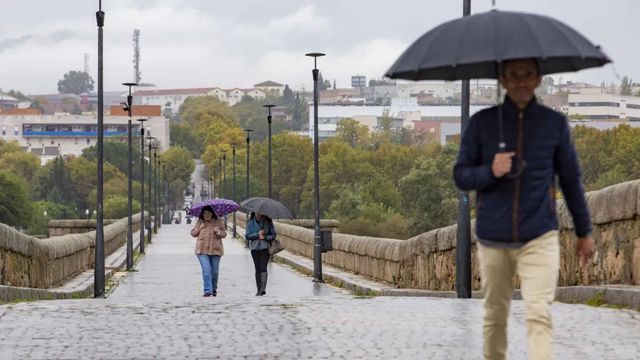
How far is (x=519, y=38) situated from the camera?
9125 mm

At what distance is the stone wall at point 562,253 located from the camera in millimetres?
16984

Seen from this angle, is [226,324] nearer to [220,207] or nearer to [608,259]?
[608,259]

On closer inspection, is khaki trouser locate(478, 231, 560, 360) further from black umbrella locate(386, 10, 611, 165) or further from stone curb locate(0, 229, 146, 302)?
stone curb locate(0, 229, 146, 302)

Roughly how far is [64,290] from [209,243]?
747cm

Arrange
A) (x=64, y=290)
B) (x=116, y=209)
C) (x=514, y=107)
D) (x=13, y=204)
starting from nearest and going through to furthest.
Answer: (x=514, y=107)
(x=64, y=290)
(x=13, y=204)
(x=116, y=209)

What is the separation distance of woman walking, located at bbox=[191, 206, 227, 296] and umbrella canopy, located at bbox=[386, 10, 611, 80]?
14528 millimetres

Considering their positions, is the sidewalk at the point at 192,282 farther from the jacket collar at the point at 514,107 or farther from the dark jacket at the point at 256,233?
the jacket collar at the point at 514,107

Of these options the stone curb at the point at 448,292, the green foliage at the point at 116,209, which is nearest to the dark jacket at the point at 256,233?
the stone curb at the point at 448,292

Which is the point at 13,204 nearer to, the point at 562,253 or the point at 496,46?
the point at 562,253

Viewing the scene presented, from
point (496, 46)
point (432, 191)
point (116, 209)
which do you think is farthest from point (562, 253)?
point (116, 209)

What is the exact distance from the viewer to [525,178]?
28.9ft

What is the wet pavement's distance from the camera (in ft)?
40.7

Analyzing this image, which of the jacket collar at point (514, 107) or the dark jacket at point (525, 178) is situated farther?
the jacket collar at point (514, 107)

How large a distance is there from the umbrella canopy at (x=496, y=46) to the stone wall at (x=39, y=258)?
15204 millimetres
